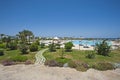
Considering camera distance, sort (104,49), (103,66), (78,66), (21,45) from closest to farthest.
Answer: (103,66), (78,66), (104,49), (21,45)

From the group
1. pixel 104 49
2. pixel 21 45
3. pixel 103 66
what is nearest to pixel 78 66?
pixel 103 66

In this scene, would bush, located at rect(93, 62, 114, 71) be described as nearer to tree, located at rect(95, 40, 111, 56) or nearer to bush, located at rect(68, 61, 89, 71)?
bush, located at rect(68, 61, 89, 71)

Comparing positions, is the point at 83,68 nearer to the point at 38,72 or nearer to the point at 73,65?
the point at 73,65

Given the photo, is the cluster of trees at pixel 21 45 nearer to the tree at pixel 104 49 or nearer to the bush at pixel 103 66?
the tree at pixel 104 49

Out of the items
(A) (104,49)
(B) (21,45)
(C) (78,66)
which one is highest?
(B) (21,45)

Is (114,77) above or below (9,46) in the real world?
below

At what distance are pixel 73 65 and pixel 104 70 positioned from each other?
13.2 ft

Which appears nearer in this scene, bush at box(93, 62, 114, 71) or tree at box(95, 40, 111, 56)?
bush at box(93, 62, 114, 71)

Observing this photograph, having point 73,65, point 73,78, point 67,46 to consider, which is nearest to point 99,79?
point 73,78

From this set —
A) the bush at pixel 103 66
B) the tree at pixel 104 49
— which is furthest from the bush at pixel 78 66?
the tree at pixel 104 49

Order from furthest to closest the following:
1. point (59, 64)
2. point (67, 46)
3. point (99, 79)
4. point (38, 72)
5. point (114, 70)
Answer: point (67, 46) < point (59, 64) < point (114, 70) < point (38, 72) < point (99, 79)

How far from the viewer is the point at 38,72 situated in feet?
52.2

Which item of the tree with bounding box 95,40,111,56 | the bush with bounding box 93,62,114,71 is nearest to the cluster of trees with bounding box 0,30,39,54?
the tree with bounding box 95,40,111,56

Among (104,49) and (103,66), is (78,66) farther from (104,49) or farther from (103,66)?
(104,49)
